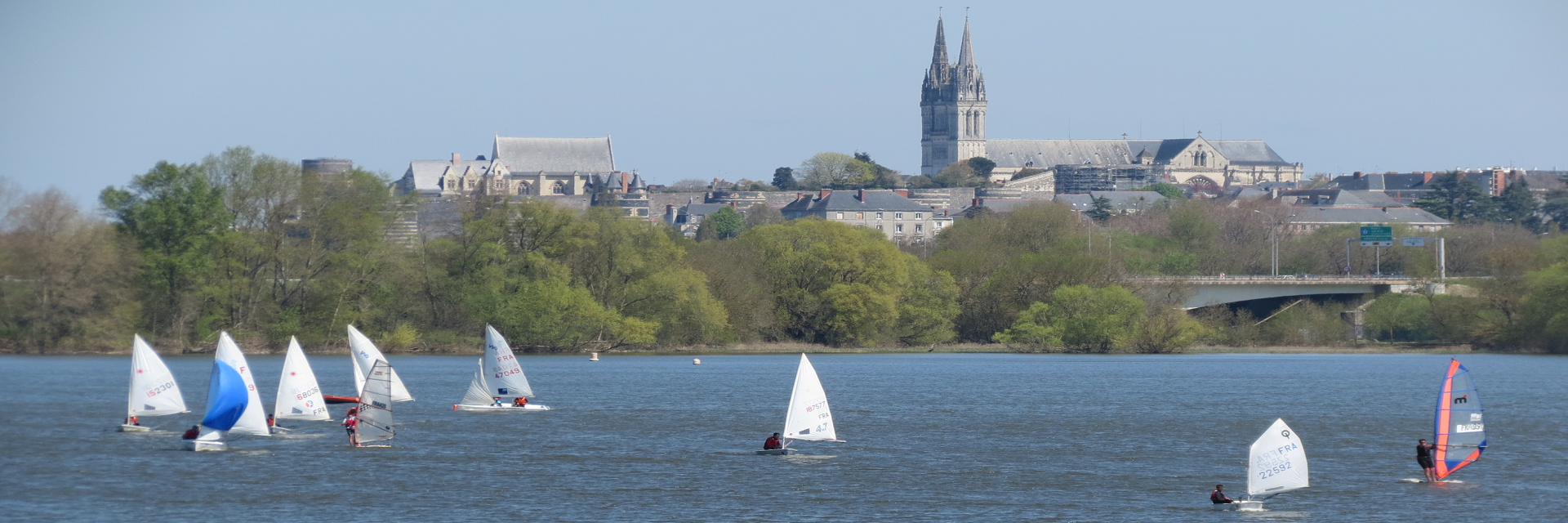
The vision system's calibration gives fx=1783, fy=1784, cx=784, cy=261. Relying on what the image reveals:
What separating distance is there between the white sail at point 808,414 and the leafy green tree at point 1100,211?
134 meters

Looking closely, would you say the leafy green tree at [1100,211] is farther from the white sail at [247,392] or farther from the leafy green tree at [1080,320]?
the white sail at [247,392]

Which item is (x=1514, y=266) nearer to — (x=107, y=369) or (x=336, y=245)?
(x=336, y=245)

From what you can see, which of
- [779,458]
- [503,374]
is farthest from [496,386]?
[779,458]

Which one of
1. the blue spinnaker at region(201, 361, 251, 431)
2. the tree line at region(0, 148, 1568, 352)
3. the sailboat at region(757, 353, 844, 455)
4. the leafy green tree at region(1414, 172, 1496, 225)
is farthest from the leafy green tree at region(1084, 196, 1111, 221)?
the blue spinnaker at region(201, 361, 251, 431)

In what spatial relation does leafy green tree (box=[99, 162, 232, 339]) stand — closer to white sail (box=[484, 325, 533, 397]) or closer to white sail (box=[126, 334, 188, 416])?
white sail (box=[484, 325, 533, 397])

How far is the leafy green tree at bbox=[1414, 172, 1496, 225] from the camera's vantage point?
7052 inches

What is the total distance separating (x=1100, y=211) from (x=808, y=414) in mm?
149040

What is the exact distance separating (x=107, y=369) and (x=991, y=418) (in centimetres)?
3675

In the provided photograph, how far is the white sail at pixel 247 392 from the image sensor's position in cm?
3919

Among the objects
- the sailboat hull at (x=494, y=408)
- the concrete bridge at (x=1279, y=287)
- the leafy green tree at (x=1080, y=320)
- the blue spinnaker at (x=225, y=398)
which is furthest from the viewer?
the concrete bridge at (x=1279, y=287)

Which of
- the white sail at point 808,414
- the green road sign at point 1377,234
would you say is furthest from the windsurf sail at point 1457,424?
the green road sign at point 1377,234

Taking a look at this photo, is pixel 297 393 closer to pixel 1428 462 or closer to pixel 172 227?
pixel 1428 462

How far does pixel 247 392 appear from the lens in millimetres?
40219

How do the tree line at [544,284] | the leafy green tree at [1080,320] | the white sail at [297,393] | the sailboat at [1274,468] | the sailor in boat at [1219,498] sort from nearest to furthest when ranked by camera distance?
1. the sailboat at [1274,468]
2. the sailor in boat at [1219,498]
3. the white sail at [297,393]
4. the tree line at [544,284]
5. the leafy green tree at [1080,320]
